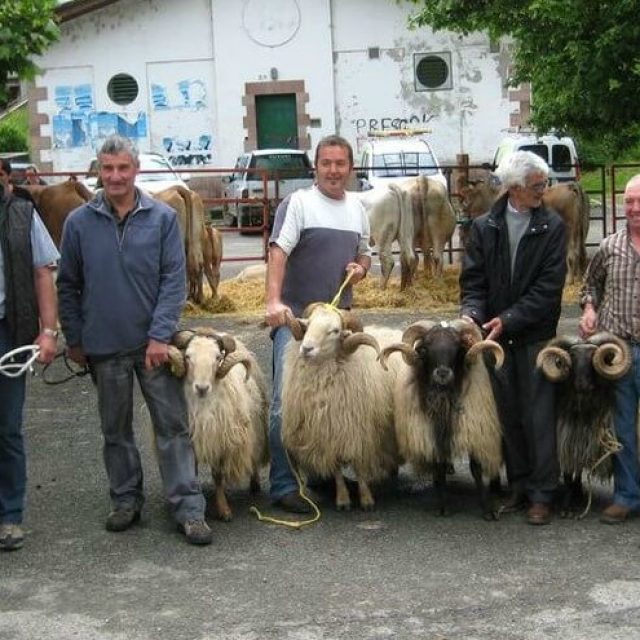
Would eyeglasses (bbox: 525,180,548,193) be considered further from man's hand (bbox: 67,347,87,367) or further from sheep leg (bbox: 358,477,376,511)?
man's hand (bbox: 67,347,87,367)

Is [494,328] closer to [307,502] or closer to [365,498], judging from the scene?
[365,498]

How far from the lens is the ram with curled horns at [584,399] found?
6.34m

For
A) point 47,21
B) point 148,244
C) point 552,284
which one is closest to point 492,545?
point 552,284

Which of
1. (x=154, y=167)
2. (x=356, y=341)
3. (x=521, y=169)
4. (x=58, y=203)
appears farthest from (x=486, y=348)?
(x=154, y=167)

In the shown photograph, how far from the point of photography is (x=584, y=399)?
21.4 ft

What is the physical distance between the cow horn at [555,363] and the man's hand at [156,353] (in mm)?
2010

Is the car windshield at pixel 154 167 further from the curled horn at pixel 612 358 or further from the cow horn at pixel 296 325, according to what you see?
the curled horn at pixel 612 358

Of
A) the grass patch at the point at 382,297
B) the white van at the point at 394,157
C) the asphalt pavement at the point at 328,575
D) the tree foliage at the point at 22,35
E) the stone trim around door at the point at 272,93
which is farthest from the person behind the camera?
the stone trim around door at the point at 272,93

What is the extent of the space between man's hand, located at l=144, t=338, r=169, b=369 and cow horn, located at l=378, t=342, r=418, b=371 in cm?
119

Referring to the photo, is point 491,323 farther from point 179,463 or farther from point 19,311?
point 19,311

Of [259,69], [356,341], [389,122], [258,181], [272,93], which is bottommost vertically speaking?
[356,341]

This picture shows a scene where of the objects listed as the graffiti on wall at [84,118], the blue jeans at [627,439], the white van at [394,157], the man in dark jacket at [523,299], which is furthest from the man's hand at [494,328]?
the graffiti on wall at [84,118]

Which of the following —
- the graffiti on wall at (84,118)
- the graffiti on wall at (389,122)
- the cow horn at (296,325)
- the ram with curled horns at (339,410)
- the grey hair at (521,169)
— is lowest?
the ram with curled horns at (339,410)

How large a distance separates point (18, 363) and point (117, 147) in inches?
48.0
